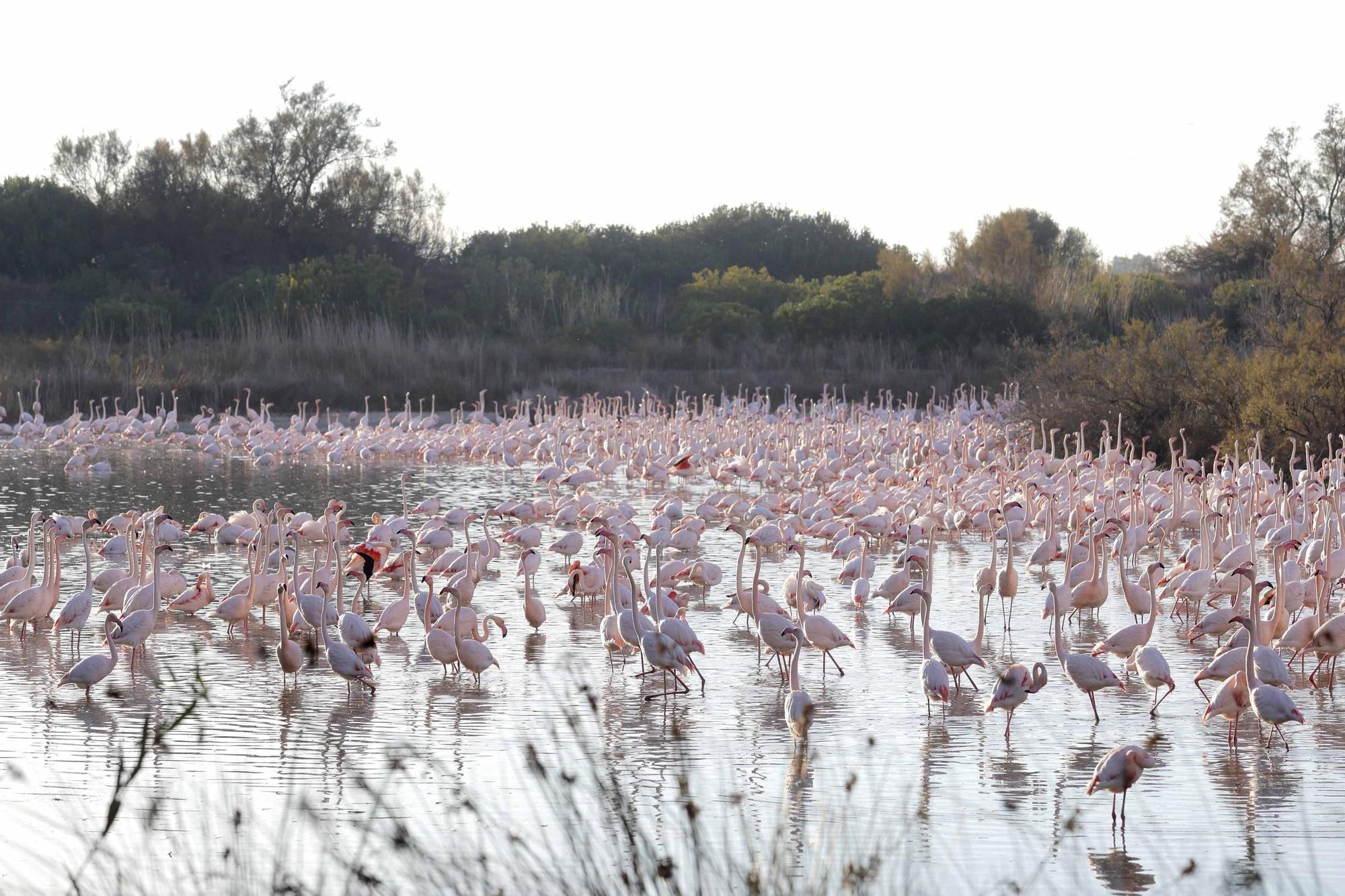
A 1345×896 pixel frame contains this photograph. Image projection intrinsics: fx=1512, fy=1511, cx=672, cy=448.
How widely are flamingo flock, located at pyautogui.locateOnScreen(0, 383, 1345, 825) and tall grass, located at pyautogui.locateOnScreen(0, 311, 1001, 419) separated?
881cm

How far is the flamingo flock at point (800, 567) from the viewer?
7422 mm

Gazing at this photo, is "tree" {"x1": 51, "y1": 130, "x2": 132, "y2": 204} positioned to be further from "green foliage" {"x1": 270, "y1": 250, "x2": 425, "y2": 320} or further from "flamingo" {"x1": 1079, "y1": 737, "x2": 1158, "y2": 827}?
"flamingo" {"x1": 1079, "y1": 737, "x2": 1158, "y2": 827}

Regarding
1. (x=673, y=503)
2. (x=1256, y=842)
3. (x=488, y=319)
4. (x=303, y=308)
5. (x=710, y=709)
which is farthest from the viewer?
(x=488, y=319)

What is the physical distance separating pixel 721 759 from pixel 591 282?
127 ft

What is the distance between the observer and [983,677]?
317 inches

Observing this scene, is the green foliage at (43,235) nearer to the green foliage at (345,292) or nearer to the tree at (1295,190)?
the green foliage at (345,292)

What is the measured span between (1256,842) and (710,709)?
8.80 feet

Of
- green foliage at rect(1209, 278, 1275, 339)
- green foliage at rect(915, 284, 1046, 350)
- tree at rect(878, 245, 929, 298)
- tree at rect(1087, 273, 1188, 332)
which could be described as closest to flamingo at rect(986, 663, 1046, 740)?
green foliage at rect(915, 284, 1046, 350)

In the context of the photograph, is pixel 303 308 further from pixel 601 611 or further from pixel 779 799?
pixel 779 799

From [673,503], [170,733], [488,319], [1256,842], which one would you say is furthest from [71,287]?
[1256,842]

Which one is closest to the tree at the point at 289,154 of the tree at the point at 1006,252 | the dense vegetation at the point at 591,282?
the dense vegetation at the point at 591,282

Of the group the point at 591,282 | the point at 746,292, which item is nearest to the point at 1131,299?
the point at 746,292

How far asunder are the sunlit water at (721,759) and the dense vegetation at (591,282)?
13024mm

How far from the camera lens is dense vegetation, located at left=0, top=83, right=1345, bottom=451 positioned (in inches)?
1139
